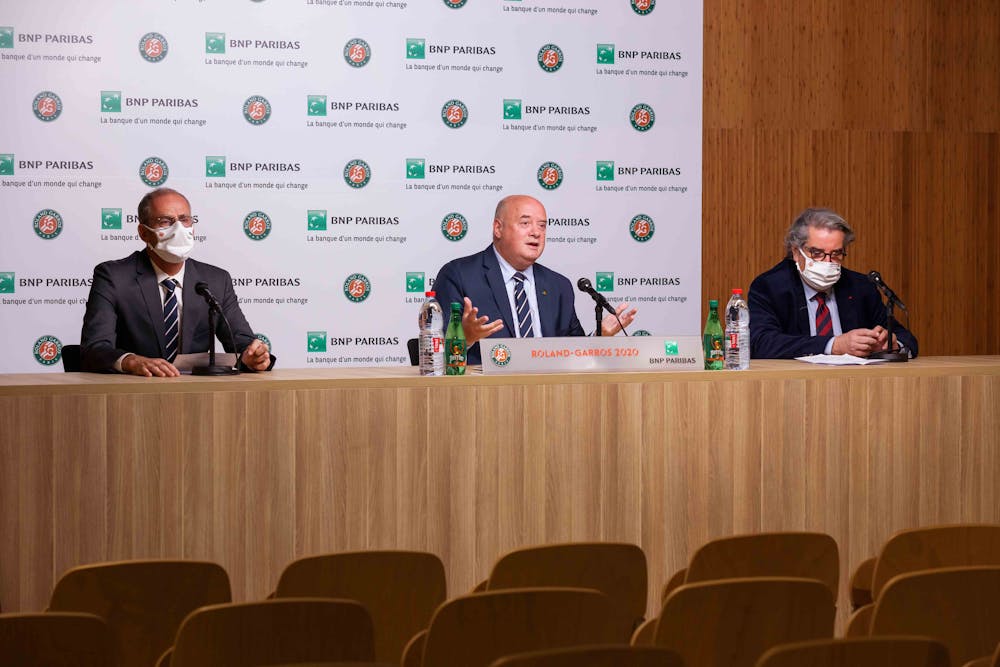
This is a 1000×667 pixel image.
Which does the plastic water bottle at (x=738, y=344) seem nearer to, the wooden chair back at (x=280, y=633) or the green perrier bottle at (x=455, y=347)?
the green perrier bottle at (x=455, y=347)

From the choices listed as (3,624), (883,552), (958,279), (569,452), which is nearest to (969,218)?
(958,279)

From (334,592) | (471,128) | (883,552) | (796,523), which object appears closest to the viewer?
(334,592)

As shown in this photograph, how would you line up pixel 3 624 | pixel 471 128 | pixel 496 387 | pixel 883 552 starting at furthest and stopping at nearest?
pixel 471 128 < pixel 496 387 < pixel 883 552 < pixel 3 624

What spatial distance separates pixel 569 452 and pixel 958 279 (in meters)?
4.23

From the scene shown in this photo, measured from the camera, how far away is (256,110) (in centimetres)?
593

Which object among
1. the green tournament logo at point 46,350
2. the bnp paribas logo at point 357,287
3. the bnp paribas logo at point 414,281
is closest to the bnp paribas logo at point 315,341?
the bnp paribas logo at point 357,287

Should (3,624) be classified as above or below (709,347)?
below

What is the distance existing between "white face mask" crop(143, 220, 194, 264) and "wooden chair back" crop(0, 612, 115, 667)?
280cm

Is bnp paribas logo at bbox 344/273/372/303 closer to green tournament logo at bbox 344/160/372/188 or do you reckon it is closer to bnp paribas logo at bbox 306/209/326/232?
bnp paribas logo at bbox 306/209/326/232

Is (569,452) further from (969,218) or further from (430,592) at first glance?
(969,218)

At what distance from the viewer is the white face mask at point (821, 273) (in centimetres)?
488

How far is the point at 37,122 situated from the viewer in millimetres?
5676

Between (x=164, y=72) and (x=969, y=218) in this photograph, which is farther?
(x=969, y=218)

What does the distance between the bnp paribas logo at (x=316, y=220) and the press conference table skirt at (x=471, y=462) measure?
8.10ft
